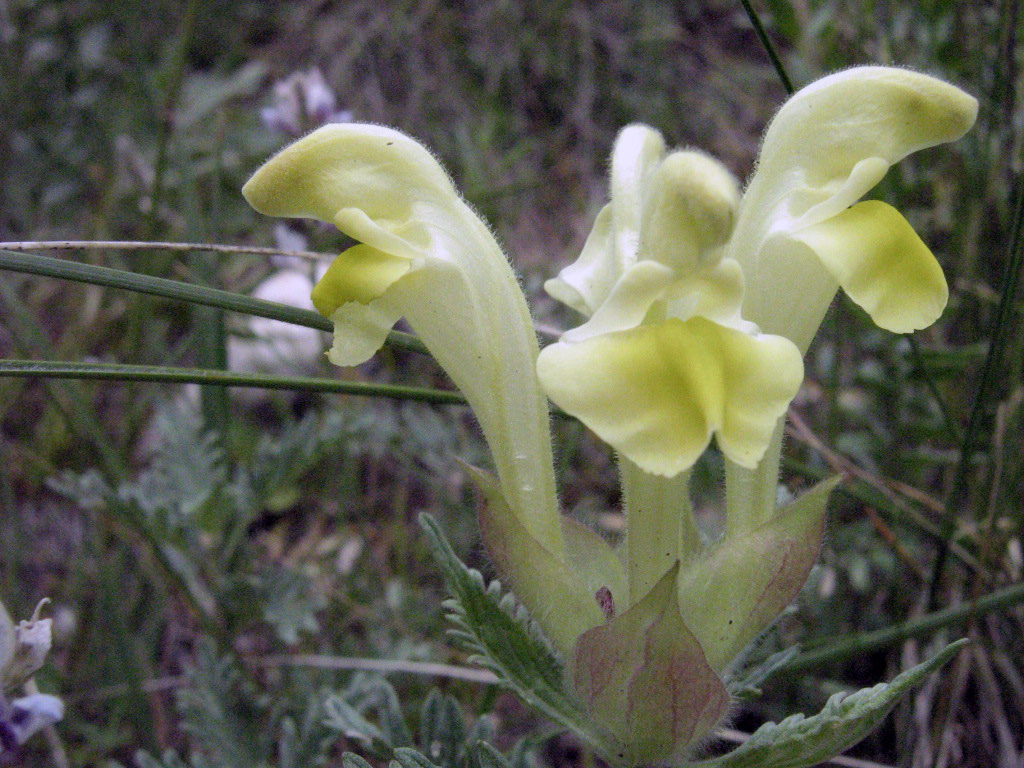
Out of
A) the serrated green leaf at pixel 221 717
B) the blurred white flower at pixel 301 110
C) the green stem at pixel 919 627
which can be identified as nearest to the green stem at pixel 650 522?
the green stem at pixel 919 627

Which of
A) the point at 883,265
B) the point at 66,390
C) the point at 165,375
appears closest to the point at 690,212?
the point at 883,265

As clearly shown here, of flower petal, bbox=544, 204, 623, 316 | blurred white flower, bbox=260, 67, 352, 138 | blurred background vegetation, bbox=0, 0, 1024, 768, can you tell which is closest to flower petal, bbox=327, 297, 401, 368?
flower petal, bbox=544, 204, 623, 316

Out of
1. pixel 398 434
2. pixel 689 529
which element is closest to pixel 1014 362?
pixel 689 529

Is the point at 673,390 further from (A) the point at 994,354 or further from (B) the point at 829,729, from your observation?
(A) the point at 994,354

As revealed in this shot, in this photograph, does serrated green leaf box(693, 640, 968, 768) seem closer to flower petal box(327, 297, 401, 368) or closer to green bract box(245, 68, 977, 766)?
green bract box(245, 68, 977, 766)

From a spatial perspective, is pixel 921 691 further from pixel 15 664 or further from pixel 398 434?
pixel 15 664

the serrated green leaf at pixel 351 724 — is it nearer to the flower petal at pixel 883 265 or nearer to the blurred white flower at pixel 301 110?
the flower petal at pixel 883 265
